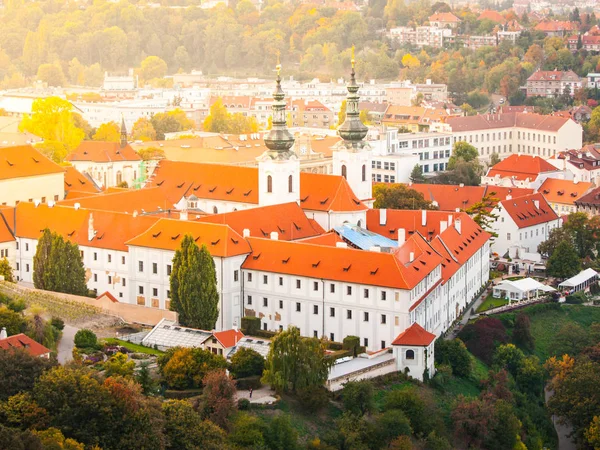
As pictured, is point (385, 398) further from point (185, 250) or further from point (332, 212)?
point (332, 212)

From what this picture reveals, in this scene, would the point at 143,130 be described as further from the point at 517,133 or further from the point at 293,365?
the point at 293,365

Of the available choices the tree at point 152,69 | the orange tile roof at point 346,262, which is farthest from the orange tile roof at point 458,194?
the tree at point 152,69

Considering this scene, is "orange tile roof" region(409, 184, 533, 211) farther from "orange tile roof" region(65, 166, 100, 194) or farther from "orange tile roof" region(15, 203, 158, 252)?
"orange tile roof" region(15, 203, 158, 252)

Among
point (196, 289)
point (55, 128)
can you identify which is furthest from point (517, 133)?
point (196, 289)

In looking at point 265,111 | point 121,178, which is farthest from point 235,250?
point 265,111

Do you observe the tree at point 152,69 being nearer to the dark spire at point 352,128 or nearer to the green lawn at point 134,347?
the dark spire at point 352,128
